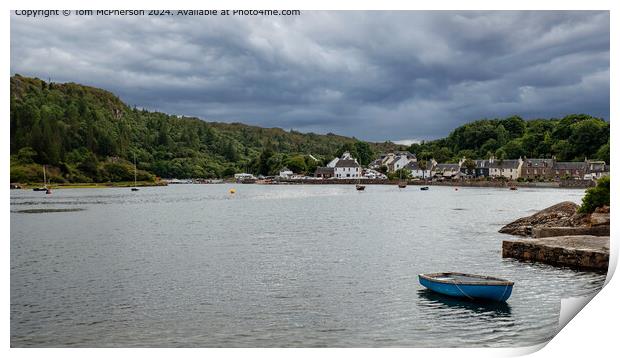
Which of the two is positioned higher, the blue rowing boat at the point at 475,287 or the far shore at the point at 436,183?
the far shore at the point at 436,183

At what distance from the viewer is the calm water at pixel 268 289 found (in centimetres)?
723

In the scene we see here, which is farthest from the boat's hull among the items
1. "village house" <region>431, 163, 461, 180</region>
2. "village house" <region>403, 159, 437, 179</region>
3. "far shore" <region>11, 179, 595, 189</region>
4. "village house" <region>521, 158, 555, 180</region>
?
"village house" <region>403, 159, 437, 179</region>

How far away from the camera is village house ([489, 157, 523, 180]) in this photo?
48.5 metres

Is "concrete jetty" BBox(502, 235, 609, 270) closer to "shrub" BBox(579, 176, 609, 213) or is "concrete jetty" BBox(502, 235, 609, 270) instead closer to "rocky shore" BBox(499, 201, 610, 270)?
"rocky shore" BBox(499, 201, 610, 270)

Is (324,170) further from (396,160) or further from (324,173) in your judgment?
(396,160)

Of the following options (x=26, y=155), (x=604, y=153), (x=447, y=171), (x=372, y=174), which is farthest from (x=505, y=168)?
(x=26, y=155)

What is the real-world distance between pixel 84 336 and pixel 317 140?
6231 centimetres

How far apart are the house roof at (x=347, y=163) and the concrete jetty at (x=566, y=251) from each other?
201ft

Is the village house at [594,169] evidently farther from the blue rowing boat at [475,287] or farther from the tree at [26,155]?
the tree at [26,155]

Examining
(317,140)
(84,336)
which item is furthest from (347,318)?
(317,140)

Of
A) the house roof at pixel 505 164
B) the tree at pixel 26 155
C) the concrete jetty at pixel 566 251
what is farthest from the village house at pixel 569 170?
the tree at pixel 26 155

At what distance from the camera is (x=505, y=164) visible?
2009 inches

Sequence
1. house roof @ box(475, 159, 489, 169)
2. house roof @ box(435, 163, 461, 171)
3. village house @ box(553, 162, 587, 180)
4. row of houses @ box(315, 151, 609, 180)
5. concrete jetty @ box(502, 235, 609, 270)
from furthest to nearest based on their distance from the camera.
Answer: house roof @ box(435, 163, 461, 171), house roof @ box(475, 159, 489, 169), row of houses @ box(315, 151, 609, 180), village house @ box(553, 162, 587, 180), concrete jetty @ box(502, 235, 609, 270)

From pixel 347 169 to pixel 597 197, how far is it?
6010cm
